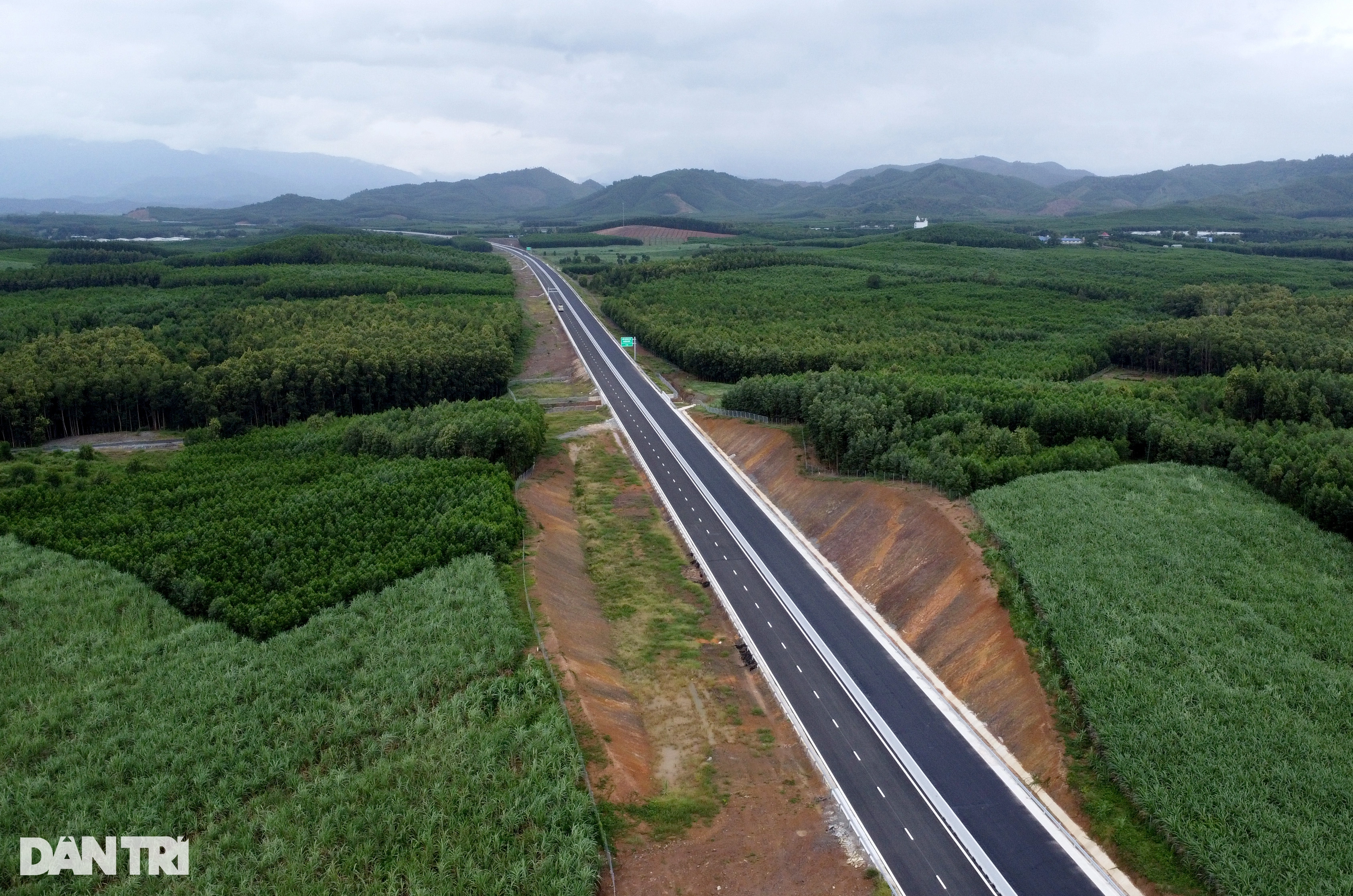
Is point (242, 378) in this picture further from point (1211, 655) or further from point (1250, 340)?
point (1250, 340)

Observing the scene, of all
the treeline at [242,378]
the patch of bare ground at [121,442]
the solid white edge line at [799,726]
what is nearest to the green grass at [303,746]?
the solid white edge line at [799,726]

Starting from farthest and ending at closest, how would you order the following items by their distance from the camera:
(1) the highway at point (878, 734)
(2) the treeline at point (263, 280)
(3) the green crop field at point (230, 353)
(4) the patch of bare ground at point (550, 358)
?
(2) the treeline at point (263, 280)
(4) the patch of bare ground at point (550, 358)
(3) the green crop field at point (230, 353)
(1) the highway at point (878, 734)

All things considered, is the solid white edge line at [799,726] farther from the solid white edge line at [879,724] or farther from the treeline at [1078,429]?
the treeline at [1078,429]

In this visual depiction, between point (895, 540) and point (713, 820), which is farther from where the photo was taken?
point (895, 540)

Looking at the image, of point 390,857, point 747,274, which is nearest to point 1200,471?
point 390,857

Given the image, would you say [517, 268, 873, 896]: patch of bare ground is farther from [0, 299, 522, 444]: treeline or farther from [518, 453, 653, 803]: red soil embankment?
[0, 299, 522, 444]: treeline

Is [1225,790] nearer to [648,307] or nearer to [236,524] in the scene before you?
[236,524]
